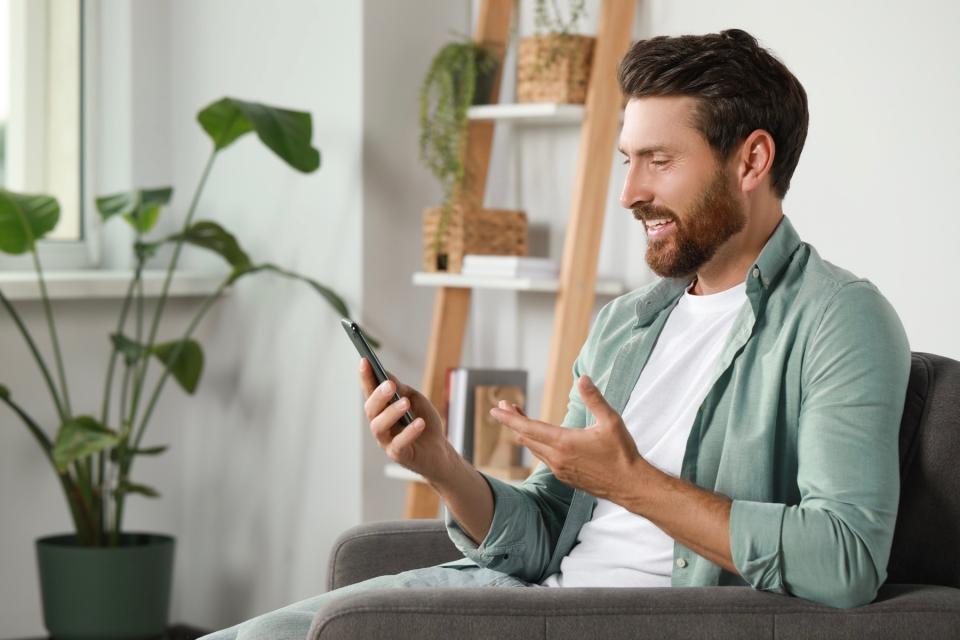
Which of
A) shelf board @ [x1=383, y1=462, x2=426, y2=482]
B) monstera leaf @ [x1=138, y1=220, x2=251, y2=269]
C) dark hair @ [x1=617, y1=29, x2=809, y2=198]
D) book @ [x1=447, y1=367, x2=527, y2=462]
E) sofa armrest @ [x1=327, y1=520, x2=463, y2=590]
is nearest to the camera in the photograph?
dark hair @ [x1=617, y1=29, x2=809, y2=198]

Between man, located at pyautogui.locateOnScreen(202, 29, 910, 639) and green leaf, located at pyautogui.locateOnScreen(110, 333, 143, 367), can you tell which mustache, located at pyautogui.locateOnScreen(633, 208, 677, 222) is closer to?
man, located at pyautogui.locateOnScreen(202, 29, 910, 639)

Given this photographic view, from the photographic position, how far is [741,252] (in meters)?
1.74

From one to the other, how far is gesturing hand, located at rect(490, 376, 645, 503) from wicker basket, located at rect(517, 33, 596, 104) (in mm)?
1591

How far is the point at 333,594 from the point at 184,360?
5.66ft

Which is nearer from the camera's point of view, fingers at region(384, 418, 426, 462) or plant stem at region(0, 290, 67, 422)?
fingers at region(384, 418, 426, 462)

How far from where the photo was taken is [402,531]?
189cm

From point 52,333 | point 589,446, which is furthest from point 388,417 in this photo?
point 52,333

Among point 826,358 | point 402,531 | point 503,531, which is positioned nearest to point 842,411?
point 826,358

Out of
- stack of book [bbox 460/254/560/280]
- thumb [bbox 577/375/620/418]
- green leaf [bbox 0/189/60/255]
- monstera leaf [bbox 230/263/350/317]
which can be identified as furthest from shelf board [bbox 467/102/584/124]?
thumb [bbox 577/375/620/418]

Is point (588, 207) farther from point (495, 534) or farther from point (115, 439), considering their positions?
point (495, 534)

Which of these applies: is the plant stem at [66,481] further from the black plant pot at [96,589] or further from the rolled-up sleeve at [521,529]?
the rolled-up sleeve at [521,529]

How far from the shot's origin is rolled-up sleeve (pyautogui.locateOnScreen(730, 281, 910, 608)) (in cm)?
142

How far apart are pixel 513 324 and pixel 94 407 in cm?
115

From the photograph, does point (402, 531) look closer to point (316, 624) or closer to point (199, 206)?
point (316, 624)
